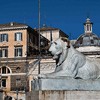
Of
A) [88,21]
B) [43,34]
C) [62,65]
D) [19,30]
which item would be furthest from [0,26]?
[62,65]

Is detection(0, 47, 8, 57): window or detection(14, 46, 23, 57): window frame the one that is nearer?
detection(14, 46, 23, 57): window frame

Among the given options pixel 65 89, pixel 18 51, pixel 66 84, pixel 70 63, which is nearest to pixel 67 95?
pixel 65 89

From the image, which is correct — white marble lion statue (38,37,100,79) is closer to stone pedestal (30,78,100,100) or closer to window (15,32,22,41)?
stone pedestal (30,78,100,100)

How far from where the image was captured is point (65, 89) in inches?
403

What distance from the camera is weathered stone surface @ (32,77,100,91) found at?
1027 centimetres

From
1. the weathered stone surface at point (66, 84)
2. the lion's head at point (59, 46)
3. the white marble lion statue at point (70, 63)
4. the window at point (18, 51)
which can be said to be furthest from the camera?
the window at point (18, 51)

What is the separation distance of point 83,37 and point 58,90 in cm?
6879

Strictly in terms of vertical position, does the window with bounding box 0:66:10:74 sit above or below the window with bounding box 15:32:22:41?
below

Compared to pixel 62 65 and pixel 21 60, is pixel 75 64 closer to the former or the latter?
pixel 62 65

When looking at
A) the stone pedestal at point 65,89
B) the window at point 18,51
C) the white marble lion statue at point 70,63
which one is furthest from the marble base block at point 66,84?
the window at point 18,51

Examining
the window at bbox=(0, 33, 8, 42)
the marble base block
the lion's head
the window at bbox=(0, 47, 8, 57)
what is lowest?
the marble base block

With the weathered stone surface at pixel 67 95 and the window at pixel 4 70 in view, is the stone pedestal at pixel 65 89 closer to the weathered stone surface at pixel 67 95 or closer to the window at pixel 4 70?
the weathered stone surface at pixel 67 95

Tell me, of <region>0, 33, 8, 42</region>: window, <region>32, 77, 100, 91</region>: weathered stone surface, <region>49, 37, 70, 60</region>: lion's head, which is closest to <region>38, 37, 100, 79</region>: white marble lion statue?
<region>49, 37, 70, 60</region>: lion's head

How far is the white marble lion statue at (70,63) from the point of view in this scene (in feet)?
35.7
